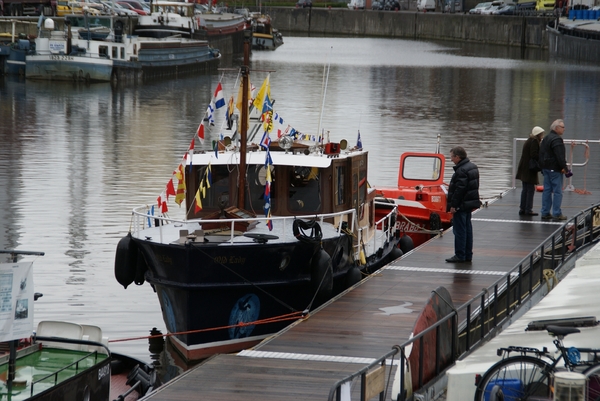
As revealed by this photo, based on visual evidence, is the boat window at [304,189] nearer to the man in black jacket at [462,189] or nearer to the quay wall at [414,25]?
the man in black jacket at [462,189]

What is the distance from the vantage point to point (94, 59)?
2291 inches

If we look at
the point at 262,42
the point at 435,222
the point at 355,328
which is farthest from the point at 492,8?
the point at 355,328

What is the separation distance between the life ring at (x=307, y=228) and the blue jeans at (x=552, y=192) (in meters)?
5.85

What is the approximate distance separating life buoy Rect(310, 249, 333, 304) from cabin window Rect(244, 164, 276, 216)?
4.80 feet

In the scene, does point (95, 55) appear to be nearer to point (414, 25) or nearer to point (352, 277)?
point (352, 277)

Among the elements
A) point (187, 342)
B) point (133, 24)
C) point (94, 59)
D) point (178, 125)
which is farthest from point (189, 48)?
point (187, 342)

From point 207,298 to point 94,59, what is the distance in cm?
4594

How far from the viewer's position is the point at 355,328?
13.3 m

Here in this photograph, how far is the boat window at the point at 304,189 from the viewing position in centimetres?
1595

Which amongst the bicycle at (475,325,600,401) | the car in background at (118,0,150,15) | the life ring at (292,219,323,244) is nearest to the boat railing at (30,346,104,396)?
the life ring at (292,219,323,244)

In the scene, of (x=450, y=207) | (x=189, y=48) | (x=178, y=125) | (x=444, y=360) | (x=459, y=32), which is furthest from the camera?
(x=459, y=32)

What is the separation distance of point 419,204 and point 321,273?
7.13 m

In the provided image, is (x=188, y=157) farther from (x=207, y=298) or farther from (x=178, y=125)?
(x=178, y=125)

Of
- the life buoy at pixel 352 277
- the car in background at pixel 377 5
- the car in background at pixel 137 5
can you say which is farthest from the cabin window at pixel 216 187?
the car in background at pixel 377 5
